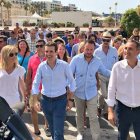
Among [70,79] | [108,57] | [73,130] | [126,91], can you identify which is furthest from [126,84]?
[108,57]

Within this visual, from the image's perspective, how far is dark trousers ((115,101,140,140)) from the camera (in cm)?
507

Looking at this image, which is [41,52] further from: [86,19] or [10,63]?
[86,19]

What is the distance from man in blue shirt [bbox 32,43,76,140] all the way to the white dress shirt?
95cm

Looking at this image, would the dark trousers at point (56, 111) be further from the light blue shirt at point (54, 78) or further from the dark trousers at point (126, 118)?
the dark trousers at point (126, 118)

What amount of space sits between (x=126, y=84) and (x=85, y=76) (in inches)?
57.3

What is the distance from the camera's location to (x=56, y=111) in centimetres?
576

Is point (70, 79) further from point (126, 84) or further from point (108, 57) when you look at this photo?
point (108, 57)

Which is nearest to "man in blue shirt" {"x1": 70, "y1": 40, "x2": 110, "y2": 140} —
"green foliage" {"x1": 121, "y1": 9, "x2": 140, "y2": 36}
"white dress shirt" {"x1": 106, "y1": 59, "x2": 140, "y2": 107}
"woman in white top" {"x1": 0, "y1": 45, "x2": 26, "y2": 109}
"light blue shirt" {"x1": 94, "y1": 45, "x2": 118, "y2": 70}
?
"woman in white top" {"x1": 0, "y1": 45, "x2": 26, "y2": 109}

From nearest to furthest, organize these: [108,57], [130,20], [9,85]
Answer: [9,85], [108,57], [130,20]

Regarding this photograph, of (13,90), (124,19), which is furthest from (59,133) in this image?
(124,19)

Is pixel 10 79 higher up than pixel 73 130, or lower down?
higher up

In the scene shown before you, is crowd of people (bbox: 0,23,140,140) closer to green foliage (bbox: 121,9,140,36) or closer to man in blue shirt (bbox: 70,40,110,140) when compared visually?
man in blue shirt (bbox: 70,40,110,140)

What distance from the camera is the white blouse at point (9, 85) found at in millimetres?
5629

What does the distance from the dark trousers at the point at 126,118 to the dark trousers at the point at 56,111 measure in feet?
3.20
